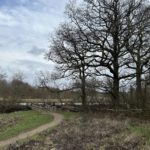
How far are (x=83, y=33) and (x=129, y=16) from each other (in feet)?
17.0

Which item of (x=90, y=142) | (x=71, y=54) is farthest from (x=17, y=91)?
(x=90, y=142)

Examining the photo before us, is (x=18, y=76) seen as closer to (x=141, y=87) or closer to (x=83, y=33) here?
(x=83, y=33)

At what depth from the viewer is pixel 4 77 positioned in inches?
3307

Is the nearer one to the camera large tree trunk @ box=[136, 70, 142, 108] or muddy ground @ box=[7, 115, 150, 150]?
muddy ground @ box=[7, 115, 150, 150]

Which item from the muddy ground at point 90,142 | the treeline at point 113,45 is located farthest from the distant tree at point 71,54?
the muddy ground at point 90,142

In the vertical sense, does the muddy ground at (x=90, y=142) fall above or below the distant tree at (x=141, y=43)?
below

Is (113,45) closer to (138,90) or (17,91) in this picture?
(138,90)

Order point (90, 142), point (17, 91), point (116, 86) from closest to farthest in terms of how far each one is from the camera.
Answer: point (90, 142), point (116, 86), point (17, 91)

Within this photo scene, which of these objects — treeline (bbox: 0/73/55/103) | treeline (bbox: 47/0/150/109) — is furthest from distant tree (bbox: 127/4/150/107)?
treeline (bbox: 0/73/55/103)

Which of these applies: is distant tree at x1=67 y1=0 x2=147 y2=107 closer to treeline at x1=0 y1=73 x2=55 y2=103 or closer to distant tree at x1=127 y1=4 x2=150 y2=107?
distant tree at x1=127 y1=4 x2=150 y2=107

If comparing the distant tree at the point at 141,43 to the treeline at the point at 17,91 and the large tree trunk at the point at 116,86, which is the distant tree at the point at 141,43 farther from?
the treeline at the point at 17,91

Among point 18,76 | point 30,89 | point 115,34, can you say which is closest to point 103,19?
point 115,34

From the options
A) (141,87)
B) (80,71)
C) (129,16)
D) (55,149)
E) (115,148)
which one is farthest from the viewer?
(80,71)

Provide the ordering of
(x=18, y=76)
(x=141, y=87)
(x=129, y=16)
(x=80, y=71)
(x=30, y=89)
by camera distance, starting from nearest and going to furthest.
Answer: (x=141, y=87), (x=129, y=16), (x=80, y=71), (x=30, y=89), (x=18, y=76)
